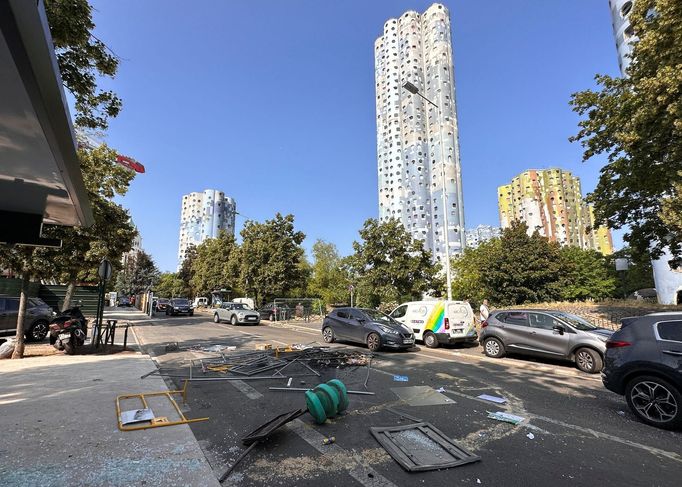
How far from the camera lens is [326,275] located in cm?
5341

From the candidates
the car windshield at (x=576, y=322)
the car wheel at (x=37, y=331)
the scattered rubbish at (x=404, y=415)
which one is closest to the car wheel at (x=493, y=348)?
the car windshield at (x=576, y=322)

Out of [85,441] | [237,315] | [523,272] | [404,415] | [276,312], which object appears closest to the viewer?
[85,441]

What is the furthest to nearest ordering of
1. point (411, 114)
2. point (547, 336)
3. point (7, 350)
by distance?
point (411, 114), point (547, 336), point (7, 350)

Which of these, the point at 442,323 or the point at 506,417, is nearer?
the point at 506,417

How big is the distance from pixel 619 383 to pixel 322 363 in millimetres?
6315

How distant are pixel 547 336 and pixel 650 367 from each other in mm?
5007

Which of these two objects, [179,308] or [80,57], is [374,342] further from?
[179,308]

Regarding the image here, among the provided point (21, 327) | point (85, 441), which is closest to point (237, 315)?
point (21, 327)

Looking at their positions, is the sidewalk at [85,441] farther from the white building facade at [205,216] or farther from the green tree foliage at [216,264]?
the white building facade at [205,216]

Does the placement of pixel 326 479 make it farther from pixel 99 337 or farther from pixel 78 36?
pixel 99 337

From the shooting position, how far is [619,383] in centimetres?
561

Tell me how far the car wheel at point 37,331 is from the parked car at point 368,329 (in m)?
11.1

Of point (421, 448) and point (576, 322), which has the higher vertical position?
point (576, 322)

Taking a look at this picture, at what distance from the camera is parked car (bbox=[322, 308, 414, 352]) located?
1209cm
